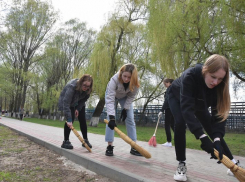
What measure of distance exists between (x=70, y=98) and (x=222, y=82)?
2685 mm

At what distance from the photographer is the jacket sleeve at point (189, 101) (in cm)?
245

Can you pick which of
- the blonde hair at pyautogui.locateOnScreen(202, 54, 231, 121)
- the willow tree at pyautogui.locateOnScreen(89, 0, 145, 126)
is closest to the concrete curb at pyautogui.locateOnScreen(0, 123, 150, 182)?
the blonde hair at pyautogui.locateOnScreen(202, 54, 231, 121)

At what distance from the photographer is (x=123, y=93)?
3.92m

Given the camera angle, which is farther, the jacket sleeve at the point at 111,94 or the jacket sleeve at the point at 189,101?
the jacket sleeve at the point at 111,94

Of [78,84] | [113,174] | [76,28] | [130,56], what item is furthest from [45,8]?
[113,174]

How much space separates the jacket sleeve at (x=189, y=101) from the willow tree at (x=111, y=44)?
1355 cm

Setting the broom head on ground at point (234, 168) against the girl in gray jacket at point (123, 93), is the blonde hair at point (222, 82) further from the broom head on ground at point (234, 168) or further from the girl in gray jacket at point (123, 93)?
the girl in gray jacket at point (123, 93)

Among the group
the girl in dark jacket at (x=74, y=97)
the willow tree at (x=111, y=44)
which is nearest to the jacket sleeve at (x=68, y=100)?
the girl in dark jacket at (x=74, y=97)

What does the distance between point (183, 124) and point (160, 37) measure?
6853mm

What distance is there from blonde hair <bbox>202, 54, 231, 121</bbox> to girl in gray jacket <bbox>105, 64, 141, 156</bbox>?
1349 mm

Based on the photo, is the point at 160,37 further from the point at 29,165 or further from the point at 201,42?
the point at 29,165

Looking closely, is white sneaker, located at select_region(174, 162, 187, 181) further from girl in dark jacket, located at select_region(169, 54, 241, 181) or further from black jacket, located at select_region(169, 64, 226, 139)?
black jacket, located at select_region(169, 64, 226, 139)

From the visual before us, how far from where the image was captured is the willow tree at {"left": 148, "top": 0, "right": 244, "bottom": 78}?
22.3 feet

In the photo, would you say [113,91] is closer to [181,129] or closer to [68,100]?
[68,100]
